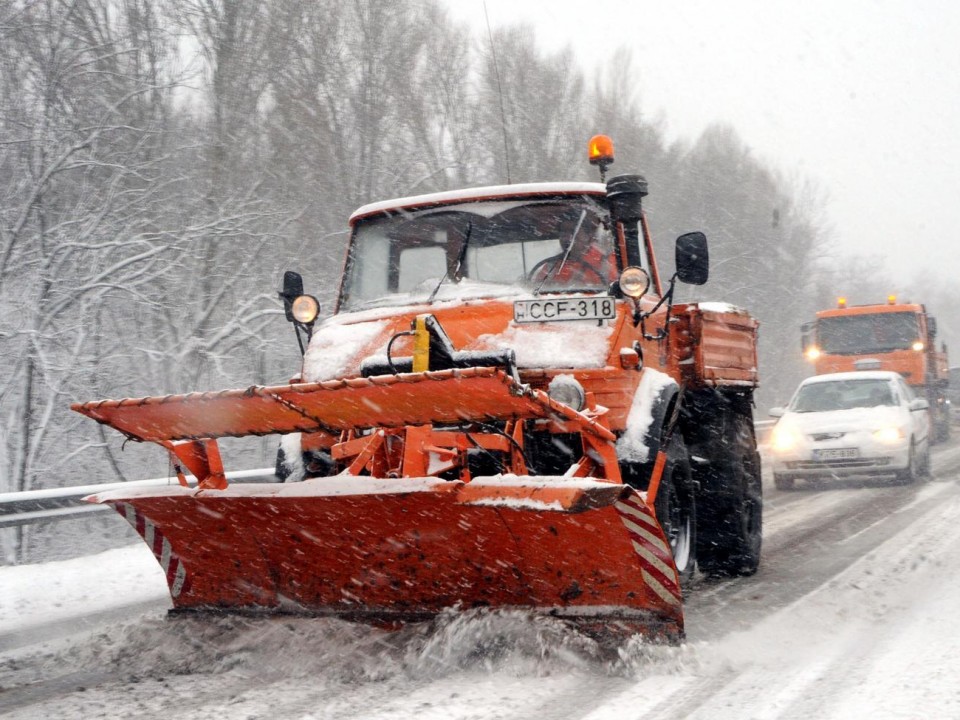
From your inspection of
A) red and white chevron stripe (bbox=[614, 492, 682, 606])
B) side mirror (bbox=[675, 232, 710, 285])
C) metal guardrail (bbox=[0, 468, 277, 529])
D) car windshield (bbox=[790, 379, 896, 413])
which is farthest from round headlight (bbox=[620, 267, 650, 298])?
car windshield (bbox=[790, 379, 896, 413])

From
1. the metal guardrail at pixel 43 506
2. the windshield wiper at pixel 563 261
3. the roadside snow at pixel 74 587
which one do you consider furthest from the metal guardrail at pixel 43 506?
the windshield wiper at pixel 563 261

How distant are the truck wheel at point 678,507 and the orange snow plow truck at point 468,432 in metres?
0.02

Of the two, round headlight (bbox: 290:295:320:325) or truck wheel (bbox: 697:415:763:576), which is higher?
round headlight (bbox: 290:295:320:325)

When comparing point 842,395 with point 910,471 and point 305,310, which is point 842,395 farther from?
point 305,310

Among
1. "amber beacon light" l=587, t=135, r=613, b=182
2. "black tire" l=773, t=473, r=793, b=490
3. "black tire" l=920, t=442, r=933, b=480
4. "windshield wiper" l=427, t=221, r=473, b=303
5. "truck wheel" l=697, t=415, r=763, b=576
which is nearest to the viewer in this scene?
"windshield wiper" l=427, t=221, r=473, b=303

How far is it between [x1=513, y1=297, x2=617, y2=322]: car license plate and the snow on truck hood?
4 cm

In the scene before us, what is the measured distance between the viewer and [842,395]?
1467 cm

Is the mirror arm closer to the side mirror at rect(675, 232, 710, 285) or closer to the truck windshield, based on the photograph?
the side mirror at rect(675, 232, 710, 285)

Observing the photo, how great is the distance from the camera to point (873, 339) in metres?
19.8

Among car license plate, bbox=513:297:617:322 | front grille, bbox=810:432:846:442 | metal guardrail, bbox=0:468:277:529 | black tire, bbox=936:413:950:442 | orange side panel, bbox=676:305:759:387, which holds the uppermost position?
car license plate, bbox=513:297:617:322

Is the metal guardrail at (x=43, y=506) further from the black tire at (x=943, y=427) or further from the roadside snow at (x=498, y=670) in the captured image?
the black tire at (x=943, y=427)

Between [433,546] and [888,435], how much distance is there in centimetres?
1056

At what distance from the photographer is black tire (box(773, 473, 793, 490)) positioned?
14.0 metres

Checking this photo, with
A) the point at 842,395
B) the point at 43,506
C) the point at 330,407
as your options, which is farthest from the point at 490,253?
the point at 842,395
